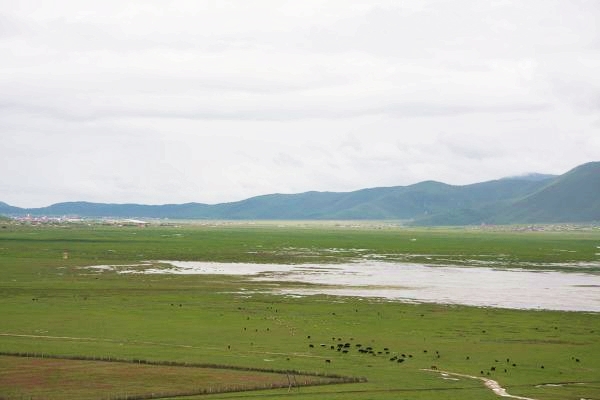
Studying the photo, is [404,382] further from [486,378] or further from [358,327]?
[358,327]

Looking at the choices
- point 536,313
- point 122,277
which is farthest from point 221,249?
point 536,313

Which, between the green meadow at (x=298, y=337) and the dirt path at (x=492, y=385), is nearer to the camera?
the dirt path at (x=492, y=385)

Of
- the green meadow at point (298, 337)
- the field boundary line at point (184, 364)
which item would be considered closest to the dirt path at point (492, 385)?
the green meadow at point (298, 337)

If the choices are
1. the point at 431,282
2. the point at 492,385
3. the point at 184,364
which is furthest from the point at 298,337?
the point at 431,282

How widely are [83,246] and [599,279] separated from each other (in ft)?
318

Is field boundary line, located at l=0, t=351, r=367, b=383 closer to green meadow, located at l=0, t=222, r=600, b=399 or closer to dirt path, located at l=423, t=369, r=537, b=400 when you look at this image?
green meadow, located at l=0, t=222, r=600, b=399

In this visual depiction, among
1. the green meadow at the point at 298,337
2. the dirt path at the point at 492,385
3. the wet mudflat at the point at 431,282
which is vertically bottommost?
the dirt path at the point at 492,385

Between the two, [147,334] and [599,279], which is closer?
[147,334]

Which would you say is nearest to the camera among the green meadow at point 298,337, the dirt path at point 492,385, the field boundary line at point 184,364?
the dirt path at point 492,385

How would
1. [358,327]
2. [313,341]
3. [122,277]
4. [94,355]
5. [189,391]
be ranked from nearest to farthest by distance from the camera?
[189,391] < [94,355] < [313,341] < [358,327] < [122,277]

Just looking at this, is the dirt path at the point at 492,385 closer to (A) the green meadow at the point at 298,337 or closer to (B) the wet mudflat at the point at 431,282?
(A) the green meadow at the point at 298,337

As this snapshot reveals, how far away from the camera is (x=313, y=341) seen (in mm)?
56469

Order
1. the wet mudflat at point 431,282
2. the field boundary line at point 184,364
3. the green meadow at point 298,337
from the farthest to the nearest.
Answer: the wet mudflat at point 431,282 < the field boundary line at point 184,364 < the green meadow at point 298,337

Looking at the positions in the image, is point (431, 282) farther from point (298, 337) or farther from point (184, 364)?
point (184, 364)
